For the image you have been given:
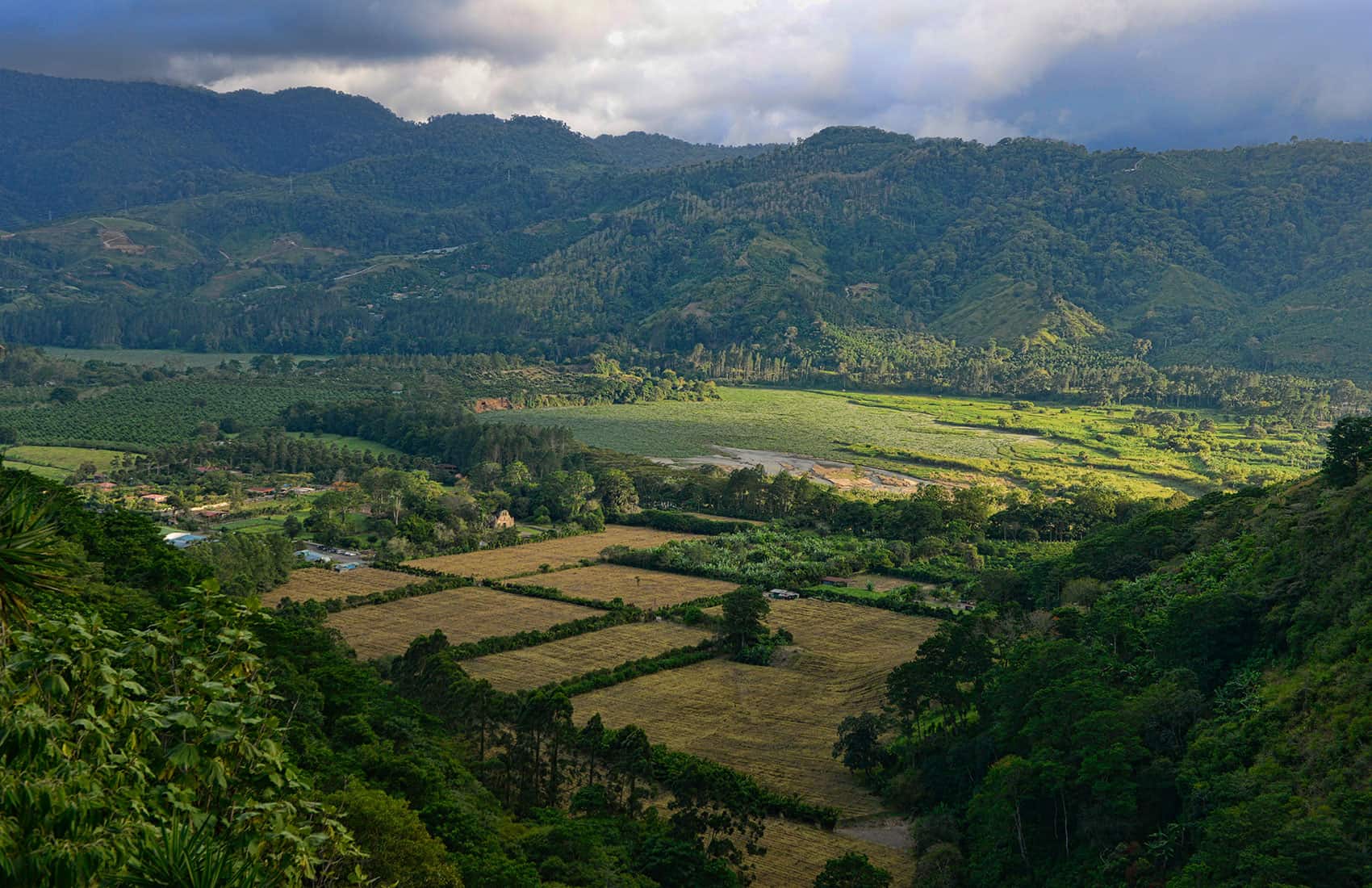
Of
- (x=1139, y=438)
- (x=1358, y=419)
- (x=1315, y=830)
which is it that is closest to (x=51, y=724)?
(x=1315, y=830)

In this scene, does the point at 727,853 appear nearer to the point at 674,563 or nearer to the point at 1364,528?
the point at 1364,528

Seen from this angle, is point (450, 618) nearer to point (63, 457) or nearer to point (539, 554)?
point (539, 554)

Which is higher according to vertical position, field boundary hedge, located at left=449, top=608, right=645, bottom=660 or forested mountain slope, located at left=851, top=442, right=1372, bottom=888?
forested mountain slope, located at left=851, top=442, right=1372, bottom=888

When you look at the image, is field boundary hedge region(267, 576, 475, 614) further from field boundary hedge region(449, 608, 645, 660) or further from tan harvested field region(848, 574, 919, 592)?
tan harvested field region(848, 574, 919, 592)

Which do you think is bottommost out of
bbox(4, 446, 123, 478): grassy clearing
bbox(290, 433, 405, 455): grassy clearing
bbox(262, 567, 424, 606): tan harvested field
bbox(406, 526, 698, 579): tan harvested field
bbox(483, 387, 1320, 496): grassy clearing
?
bbox(262, 567, 424, 606): tan harvested field

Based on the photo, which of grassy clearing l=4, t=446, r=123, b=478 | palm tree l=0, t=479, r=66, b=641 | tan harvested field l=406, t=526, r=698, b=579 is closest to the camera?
palm tree l=0, t=479, r=66, b=641

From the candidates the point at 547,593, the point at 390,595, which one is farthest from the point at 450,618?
the point at 547,593

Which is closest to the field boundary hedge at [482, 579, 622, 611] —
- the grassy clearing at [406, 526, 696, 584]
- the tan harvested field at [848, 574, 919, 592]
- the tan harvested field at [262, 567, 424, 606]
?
the grassy clearing at [406, 526, 696, 584]

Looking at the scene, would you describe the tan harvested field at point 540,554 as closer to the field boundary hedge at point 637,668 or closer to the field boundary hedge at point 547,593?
the field boundary hedge at point 547,593
